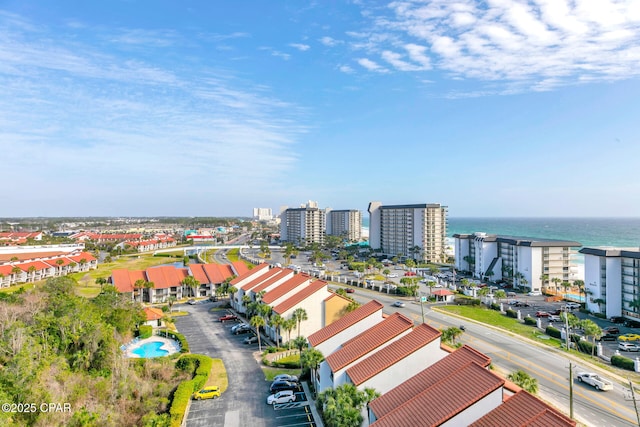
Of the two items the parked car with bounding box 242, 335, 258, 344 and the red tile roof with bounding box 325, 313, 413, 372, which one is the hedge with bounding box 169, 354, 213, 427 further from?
the red tile roof with bounding box 325, 313, 413, 372

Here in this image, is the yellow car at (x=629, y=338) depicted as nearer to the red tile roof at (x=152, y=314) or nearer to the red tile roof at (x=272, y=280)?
the red tile roof at (x=272, y=280)

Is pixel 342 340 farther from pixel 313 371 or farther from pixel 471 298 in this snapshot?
pixel 471 298

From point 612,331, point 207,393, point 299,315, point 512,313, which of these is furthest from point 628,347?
point 207,393

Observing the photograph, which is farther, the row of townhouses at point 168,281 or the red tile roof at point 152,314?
the row of townhouses at point 168,281

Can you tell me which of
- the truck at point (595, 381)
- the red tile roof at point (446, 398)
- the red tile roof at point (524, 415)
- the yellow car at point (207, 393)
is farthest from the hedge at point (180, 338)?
the truck at point (595, 381)

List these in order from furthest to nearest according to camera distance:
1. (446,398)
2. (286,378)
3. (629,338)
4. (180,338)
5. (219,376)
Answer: (629,338) → (180,338) → (219,376) → (286,378) → (446,398)

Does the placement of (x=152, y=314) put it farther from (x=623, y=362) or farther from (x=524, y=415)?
(x=623, y=362)
